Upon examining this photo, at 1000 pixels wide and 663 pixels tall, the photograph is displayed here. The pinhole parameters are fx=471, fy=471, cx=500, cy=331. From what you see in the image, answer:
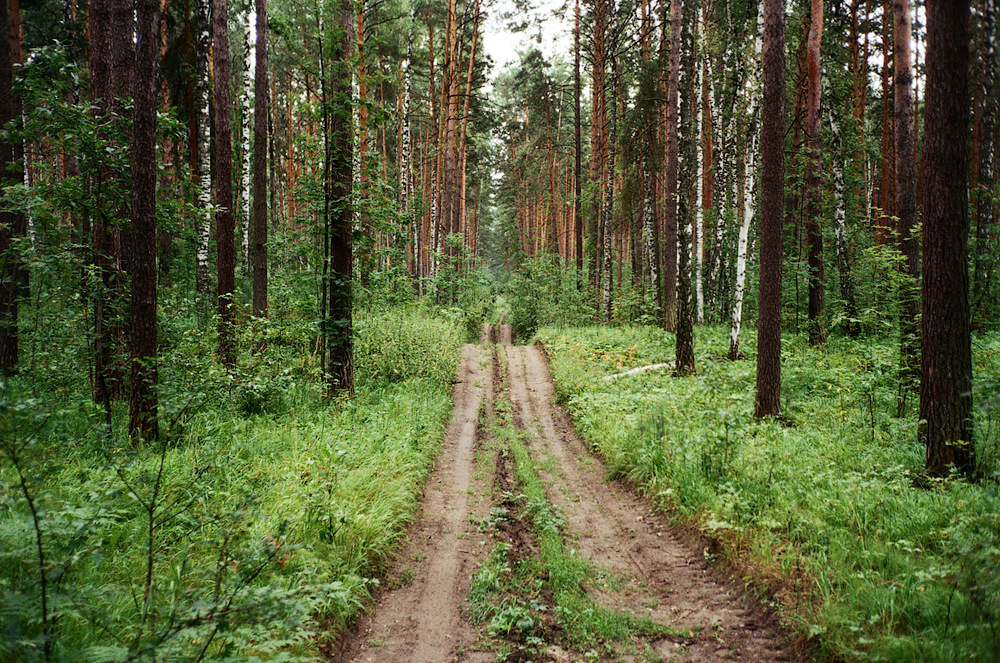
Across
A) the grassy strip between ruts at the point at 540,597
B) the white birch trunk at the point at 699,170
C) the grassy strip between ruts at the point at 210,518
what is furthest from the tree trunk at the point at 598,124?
the grassy strip between ruts at the point at 540,597

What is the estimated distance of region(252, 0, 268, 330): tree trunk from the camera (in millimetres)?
11133

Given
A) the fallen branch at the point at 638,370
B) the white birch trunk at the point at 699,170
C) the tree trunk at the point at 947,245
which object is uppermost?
the white birch trunk at the point at 699,170

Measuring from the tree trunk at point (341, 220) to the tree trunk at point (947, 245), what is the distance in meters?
7.95

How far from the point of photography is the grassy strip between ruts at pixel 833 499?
11.1 feet

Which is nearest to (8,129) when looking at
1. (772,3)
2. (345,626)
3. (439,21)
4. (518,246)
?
(345,626)

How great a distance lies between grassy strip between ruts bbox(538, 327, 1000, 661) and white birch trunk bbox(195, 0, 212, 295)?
1029 centimetres

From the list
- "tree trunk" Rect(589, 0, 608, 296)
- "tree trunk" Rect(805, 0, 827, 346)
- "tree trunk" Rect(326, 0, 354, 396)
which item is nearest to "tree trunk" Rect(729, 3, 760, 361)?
"tree trunk" Rect(805, 0, 827, 346)

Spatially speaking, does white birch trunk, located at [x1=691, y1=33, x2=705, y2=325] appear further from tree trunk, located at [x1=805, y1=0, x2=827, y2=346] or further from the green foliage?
the green foliage

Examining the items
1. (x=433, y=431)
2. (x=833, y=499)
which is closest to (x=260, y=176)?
(x=433, y=431)

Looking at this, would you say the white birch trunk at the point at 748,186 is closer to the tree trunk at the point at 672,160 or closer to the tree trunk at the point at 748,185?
the tree trunk at the point at 748,185

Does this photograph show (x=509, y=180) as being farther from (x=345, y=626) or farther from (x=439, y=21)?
(x=345, y=626)

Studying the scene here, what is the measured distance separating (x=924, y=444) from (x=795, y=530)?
112 inches

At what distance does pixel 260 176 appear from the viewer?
11.2 meters

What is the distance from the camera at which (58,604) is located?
242 cm
